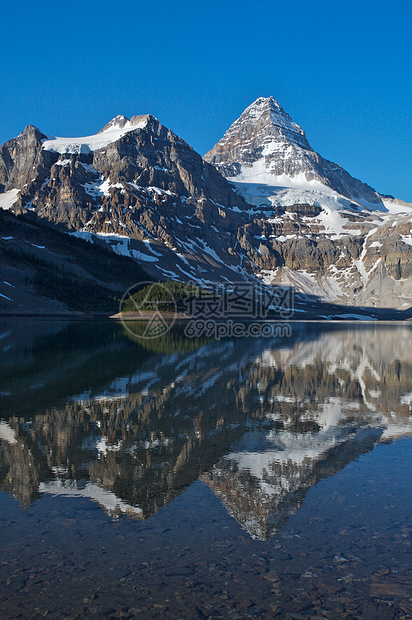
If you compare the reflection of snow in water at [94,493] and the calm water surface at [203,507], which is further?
the reflection of snow in water at [94,493]

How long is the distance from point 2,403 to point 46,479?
752cm

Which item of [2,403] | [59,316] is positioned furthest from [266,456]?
[59,316]

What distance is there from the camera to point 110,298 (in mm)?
121125

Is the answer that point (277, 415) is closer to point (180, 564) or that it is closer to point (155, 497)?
point (155, 497)

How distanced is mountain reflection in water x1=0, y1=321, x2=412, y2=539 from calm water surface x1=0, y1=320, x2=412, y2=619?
2.3 inches

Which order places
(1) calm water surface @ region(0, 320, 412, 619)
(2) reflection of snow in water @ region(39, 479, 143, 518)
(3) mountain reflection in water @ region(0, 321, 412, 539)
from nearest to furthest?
(1) calm water surface @ region(0, 320, 412, 619), (2) reflection of snow in water @ region(39, 479, 143, 518), (3) mountain reflection in water @ region(0, 321, 412, 539)

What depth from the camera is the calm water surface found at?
18.6 feet

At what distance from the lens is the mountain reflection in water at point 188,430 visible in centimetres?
872

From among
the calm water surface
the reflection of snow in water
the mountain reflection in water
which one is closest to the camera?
the calm water surface

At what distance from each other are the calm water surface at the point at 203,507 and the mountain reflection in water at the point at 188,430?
0.19 ft

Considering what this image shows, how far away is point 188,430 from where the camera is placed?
42.5 ft

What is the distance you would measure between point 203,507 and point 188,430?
497 cm

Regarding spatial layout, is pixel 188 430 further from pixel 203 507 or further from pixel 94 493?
pixel 203 507

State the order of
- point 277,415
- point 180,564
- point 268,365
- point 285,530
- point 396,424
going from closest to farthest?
point 180,564, point 285,530, point 396,424, point 277,415, point 268,365
